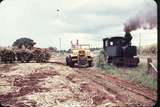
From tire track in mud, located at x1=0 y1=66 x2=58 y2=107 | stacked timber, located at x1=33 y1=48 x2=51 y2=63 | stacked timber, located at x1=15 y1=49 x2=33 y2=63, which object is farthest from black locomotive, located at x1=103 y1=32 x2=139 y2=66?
tire track in mud, located at x1=0 y1=66 x2=58 y2=107

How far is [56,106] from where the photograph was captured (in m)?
7.85

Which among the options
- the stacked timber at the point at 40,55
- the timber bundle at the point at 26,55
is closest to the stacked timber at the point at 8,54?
the timber bundle at the point at 26,55

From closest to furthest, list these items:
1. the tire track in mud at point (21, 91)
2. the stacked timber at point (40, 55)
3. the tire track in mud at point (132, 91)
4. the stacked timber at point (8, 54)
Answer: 1. the tire track in mud at point (21, 91)
2. the tire track in mud at point (132, 91)
3. the stacked timber at point (8, 54)
4. the stacked timber at point (40, 55)

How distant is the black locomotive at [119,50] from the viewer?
2405 centimetres

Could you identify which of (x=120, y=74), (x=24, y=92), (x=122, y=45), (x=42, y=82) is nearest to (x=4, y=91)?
(x=24, y=92)

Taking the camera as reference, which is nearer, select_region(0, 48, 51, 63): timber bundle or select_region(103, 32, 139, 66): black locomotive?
select_region(0, 48, 51, 63): timber bundle

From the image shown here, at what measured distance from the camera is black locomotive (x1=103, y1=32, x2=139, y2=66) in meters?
24.0

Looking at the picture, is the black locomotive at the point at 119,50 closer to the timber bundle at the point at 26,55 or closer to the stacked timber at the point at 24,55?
the timber bundle at the point at 26,55

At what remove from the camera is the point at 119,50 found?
24.9 m

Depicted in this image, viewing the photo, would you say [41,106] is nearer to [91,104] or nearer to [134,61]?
[91,104]

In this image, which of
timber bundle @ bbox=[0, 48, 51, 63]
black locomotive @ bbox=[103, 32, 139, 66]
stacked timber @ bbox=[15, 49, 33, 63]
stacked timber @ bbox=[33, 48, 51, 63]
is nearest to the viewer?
timber bundle @ bbox=[0, 48, 51, 63]

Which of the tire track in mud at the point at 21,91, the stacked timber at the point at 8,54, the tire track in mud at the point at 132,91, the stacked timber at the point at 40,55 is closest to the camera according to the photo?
the tire track in mud at the point at 21,91

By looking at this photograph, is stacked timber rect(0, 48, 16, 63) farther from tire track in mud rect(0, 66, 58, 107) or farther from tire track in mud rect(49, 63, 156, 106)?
tire track in mud rect(0, 66, 58, 107)

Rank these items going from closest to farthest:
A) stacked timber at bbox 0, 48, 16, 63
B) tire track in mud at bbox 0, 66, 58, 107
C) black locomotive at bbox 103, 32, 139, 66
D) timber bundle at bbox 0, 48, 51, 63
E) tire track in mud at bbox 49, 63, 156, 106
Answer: tire track in mud at bbox 0, 66, 58, 107
tire track in mud at bbox 49, 63, 156, 106
stacked timber at bbox 0, 48, 16, 63
timber bundle at bbox 0, 48, 51, 63
black locomotive at bbox 103, 32, 139, 66
